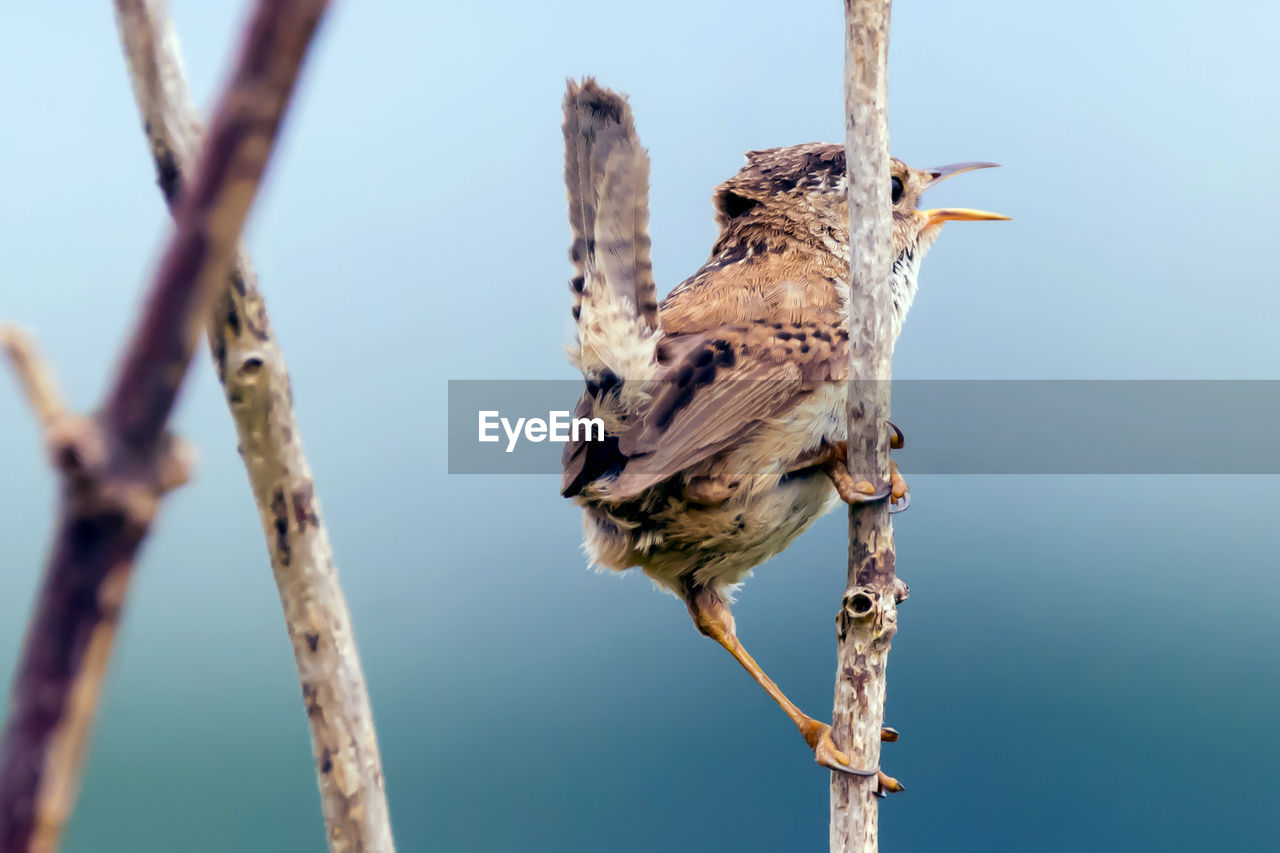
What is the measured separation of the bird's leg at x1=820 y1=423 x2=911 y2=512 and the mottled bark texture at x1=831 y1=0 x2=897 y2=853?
24 millimetres

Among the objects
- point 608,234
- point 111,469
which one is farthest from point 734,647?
point 111,469

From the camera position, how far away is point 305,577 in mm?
1314

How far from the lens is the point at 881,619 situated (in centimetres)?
214

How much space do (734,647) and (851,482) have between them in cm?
56

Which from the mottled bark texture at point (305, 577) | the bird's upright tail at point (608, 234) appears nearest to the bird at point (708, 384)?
the bird's upright tail at point (608, 234)

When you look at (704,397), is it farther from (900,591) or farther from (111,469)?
(111,469)

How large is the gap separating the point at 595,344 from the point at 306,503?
35.4 inches

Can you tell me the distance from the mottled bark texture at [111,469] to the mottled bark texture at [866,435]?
1.72m

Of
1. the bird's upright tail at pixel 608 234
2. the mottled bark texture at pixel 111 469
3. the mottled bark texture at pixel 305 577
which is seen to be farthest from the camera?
the bird's upright tail at pixel 608 234

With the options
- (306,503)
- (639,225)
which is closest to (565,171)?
(639,225)

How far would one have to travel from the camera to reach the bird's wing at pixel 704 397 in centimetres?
207

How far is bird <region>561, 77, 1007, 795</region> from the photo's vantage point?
204cm

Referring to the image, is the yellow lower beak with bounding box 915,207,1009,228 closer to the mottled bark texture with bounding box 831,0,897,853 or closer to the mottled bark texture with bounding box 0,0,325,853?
the mottled bark texture with bounding box 831,0,897,853

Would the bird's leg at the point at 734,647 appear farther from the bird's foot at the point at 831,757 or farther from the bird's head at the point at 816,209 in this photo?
the bird's head at the point at 816,209
